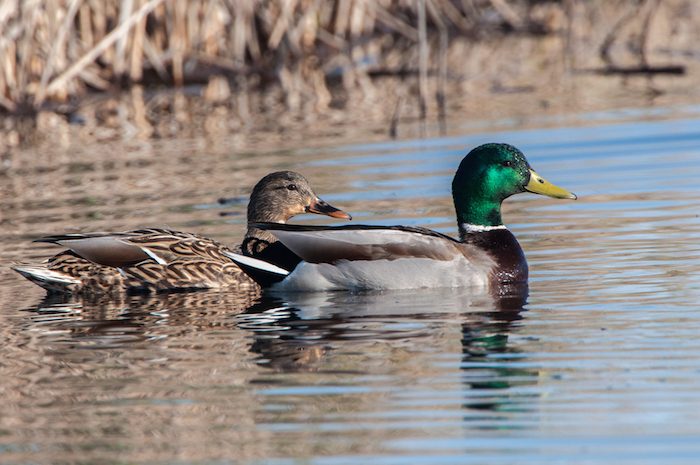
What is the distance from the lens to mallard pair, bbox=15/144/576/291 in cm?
909

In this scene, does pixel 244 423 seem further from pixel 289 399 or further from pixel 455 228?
pixel 455 228

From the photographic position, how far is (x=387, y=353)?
23.4ft

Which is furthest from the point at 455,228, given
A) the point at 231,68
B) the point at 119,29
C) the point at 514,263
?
the point at 231,68

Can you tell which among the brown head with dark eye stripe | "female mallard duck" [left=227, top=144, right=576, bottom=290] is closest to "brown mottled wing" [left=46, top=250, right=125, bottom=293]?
"female mallard duck" [left=227, top=144, right=576, bottom=290]

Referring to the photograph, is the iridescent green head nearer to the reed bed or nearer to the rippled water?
the rippled water

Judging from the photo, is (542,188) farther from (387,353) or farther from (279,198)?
Answer: (387,353)

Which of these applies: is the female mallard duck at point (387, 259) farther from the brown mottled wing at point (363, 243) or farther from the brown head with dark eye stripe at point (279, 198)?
the brown head with dark eye stripe at point (279, 198)

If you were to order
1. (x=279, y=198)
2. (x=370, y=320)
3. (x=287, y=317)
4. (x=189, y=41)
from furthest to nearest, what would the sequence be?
(x=189, y=41), (x=279, y=198), (x=287, y=317), (x=370, y=320)

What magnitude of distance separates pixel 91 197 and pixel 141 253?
3461 millimetres

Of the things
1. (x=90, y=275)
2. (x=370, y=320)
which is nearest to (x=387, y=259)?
(x=370, y=320)

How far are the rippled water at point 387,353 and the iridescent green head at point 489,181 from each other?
49cm

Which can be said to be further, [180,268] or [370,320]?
[180,268]

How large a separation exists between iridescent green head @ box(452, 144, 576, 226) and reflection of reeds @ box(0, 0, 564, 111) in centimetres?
639

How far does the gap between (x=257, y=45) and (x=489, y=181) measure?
11.7 metres
